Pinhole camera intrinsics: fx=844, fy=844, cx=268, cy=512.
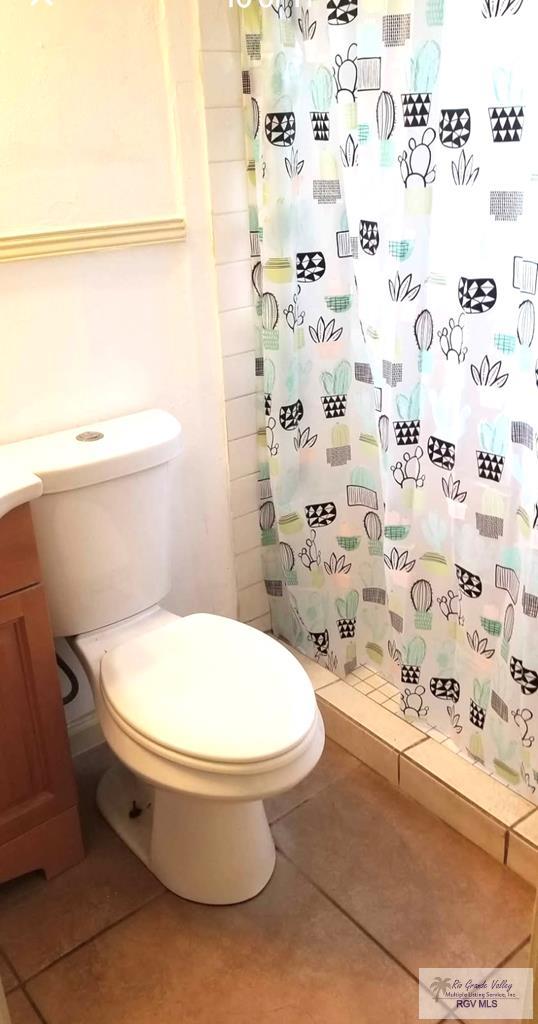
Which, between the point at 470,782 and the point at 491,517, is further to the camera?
the point at 470,782

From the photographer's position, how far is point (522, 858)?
1584 mm

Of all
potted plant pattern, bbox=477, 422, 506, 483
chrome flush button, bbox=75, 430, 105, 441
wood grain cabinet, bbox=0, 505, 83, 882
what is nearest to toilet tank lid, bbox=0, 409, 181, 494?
chrome flush button, bbox=75, 430, 105, 441

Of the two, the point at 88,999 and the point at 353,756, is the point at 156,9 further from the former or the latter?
the point at 88,999

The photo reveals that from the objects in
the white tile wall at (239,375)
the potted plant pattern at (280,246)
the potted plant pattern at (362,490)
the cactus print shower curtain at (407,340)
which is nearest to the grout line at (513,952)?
the cactus print shower curtain at (407,340)

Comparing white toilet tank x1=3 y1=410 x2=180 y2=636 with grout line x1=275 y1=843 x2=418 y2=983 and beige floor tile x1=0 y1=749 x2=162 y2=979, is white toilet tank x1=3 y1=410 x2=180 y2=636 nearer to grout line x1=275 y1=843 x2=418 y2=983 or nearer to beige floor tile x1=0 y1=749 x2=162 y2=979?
beige floor tile x1=0 y1=749 x2=162 y2=979

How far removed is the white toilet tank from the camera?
5.04 ft

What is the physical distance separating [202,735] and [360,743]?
2.16ft

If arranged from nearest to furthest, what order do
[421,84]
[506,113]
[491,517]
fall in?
[506,113], [421,84], [491,517]

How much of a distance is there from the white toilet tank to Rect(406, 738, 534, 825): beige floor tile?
2.18 feet

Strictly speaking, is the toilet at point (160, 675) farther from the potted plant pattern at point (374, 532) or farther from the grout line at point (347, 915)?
the potted plant pattern at point (374, 532)

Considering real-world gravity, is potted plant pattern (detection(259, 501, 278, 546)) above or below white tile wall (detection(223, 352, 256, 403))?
below

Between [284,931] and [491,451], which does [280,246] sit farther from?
[284,931]

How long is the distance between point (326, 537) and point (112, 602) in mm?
558

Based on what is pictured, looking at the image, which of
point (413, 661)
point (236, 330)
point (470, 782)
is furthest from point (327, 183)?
point (470, 782)
